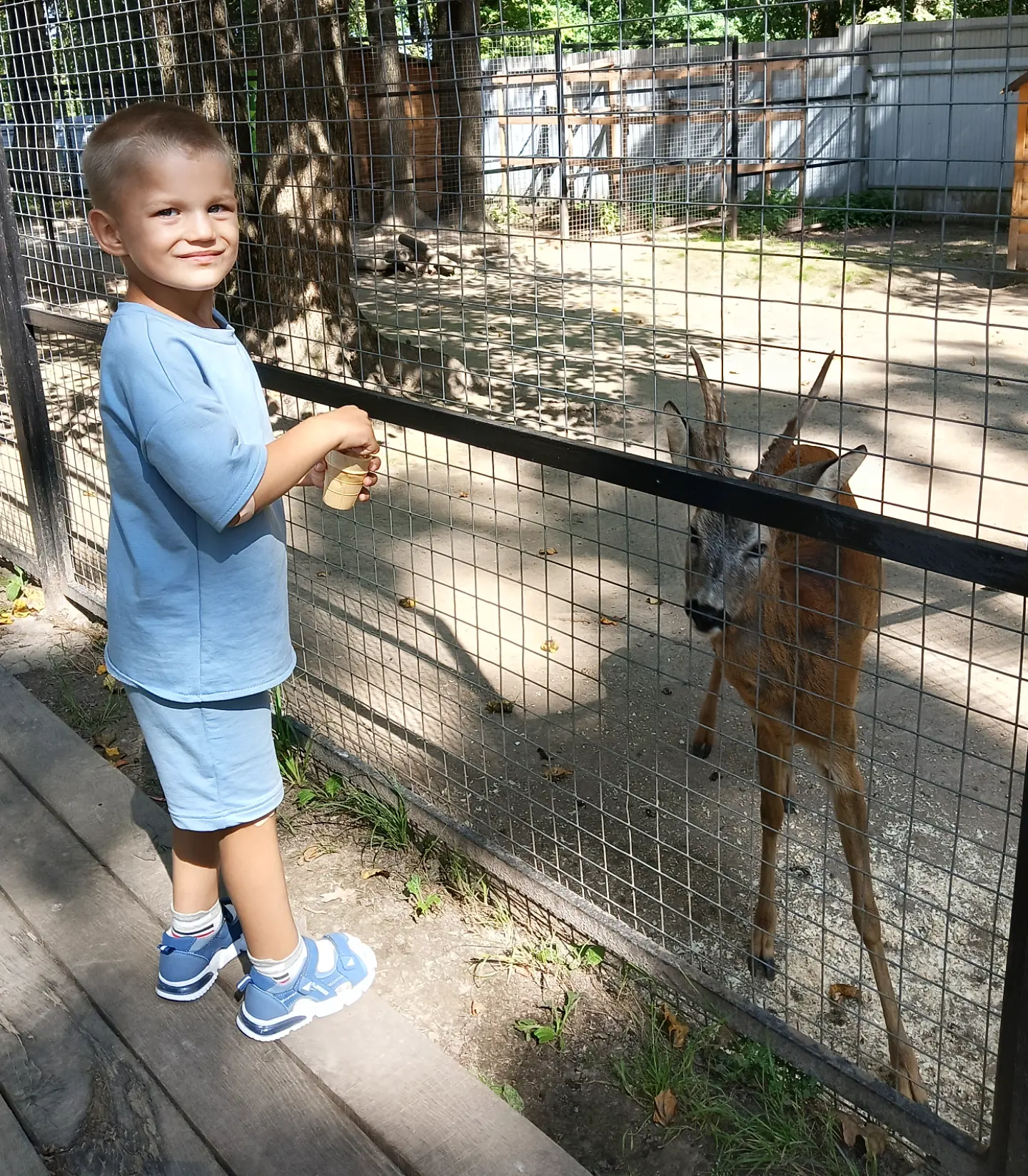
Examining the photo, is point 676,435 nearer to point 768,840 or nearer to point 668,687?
point 768,840

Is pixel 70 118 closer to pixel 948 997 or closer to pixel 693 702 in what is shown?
pixel 693 702

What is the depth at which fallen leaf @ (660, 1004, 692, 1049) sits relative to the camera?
307cm

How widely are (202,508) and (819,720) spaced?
1.94 metres

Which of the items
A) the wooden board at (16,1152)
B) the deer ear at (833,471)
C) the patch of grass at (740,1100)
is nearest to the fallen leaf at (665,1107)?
the patch of grass at (740,1100)

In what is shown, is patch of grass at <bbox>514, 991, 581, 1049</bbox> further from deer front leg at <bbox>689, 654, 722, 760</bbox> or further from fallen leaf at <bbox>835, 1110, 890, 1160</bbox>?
deer front leg at <bbox>689, 654, 722, 760</bbox>

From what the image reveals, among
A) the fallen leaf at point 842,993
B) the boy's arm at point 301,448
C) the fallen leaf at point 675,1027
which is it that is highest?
the boy's arm at point 301,448

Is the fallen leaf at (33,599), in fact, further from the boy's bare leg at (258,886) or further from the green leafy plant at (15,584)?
the boy's bare leg at (258,886)

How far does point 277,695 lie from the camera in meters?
4.36

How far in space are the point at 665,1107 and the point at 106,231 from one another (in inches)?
94.3

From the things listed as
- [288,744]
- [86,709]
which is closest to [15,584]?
[86,709]

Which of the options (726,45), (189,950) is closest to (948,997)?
(189,950)

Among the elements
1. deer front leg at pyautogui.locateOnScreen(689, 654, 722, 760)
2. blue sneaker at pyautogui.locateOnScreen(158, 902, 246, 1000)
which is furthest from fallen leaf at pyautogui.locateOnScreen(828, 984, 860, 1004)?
blue sneaker at pyautogui.locateOnScreen(158, 902, 246, 1000)

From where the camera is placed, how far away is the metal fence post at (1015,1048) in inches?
84.5

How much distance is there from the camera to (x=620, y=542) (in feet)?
22.1
